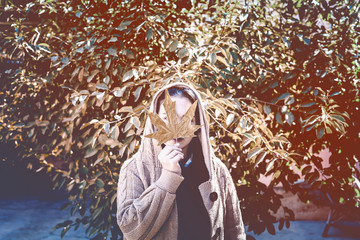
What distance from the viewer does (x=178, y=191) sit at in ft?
4.42

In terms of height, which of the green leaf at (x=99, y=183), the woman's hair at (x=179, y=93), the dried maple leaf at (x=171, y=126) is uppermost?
the woman's hair at (x=179, y=93)

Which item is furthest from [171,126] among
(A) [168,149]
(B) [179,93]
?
(B) [179,93]

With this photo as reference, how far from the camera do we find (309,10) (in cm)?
236

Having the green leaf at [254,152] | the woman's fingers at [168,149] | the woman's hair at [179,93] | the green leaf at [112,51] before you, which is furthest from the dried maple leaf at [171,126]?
the green leaf at [112,51]

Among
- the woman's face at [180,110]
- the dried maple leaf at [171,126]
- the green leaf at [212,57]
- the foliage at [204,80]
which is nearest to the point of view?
the dried maple leaf at [171,126]

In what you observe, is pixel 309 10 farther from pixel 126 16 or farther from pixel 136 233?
pixel 136 233

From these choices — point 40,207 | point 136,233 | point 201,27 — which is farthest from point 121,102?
point 40,207

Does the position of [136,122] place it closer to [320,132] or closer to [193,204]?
[193,204]

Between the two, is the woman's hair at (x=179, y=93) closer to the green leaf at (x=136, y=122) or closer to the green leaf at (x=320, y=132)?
the green leaf at (x=136, y=122)

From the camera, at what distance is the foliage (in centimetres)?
206

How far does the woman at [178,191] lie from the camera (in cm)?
120

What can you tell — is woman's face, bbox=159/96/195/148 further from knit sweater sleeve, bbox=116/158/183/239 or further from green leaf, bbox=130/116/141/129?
green leaf, bbox=130/116/141/129

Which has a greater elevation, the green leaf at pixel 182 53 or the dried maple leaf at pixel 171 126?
the green leaf at pixel 182 53

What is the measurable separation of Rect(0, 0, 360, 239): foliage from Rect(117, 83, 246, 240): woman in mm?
567
